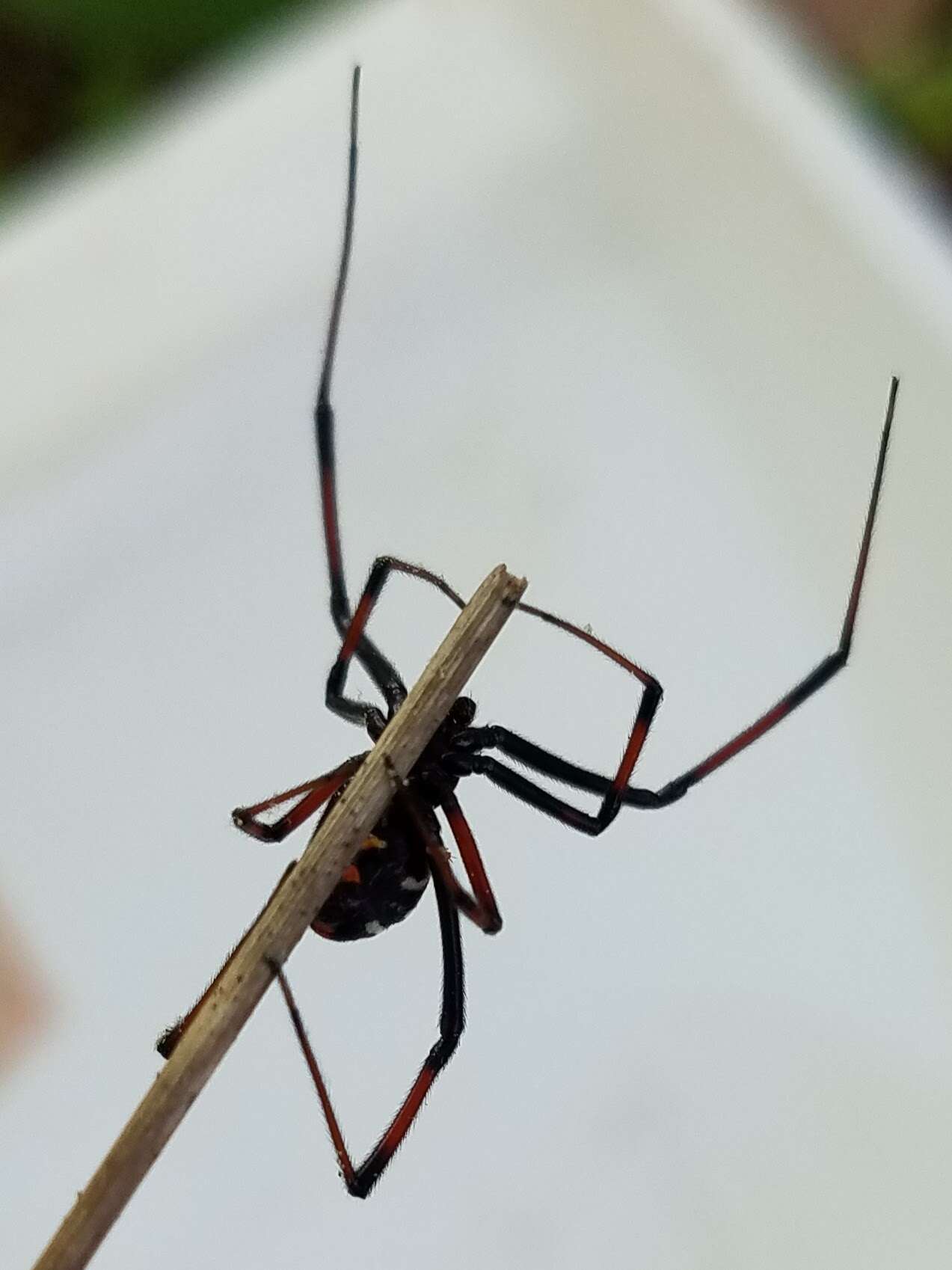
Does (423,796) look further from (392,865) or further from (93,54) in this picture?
(93,54)

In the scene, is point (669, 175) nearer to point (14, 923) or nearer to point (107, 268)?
point (107, 268)

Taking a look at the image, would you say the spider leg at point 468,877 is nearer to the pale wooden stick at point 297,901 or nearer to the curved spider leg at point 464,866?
the curved spider leg at point 464,866

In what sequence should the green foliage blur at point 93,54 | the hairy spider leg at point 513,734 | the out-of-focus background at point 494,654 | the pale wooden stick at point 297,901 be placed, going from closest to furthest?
the pale wooden stick at point 297,901 → the hairy spider leg at point 513,734 → the out-of-focus background at point 494,654 → the green foliage blur at point 93,54

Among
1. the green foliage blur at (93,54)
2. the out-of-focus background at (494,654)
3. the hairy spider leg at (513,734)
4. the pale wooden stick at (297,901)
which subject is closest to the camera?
the pale wooden stick at (297,901)

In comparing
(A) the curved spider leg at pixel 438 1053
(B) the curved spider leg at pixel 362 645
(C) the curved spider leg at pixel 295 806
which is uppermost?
(B) the curved spider leg at pixel 362 645

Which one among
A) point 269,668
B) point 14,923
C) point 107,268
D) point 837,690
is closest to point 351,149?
point 107,268

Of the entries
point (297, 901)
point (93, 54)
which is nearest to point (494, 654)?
point (297, 901)

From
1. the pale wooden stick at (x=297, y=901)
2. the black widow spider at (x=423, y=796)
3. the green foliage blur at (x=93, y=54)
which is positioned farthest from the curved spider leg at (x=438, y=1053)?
the green foliage blur at (x=93, y=54)
